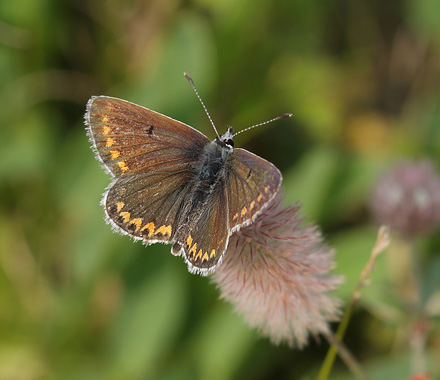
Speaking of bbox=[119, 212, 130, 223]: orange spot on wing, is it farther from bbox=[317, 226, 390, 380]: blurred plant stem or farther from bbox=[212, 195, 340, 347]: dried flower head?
bbox=[317, 226, 390, 380]: blurred plant stem

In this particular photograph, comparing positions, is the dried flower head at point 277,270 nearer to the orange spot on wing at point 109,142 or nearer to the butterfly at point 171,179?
the butterfly at point 171,179

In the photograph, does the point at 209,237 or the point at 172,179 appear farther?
the point at 172,179

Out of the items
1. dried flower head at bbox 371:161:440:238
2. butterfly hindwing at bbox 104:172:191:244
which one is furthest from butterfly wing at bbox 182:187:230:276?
dried flower head at bbox 371:161:440:238

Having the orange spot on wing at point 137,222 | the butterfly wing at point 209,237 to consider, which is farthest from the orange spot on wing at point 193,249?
the orange spot on wing at point 137,222

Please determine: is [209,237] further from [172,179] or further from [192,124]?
[192,124]

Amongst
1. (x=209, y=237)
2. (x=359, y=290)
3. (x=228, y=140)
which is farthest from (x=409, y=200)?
(x=209, y=237)

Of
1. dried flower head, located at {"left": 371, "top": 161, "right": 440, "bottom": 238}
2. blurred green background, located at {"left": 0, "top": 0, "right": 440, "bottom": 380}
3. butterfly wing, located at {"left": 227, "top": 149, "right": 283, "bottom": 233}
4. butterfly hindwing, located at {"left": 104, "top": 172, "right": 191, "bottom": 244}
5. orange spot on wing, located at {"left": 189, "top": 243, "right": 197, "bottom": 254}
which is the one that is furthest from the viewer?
blurred green background, located at {"left": 0, "top": 0, "right": 440, "bottom": 380}
